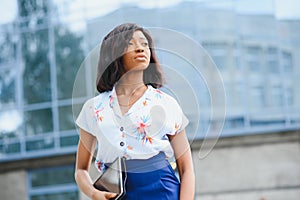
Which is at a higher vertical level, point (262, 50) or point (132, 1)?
point (132, 1)

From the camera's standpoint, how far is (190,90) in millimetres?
2410

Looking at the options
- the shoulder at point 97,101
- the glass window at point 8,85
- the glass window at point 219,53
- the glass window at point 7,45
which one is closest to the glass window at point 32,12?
the glass window at point 7,45

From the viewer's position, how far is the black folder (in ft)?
7.27

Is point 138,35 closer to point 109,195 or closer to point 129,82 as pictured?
point 129,82

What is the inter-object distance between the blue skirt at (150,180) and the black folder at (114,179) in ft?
0.15

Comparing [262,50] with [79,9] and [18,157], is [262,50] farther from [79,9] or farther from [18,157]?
[18,157]

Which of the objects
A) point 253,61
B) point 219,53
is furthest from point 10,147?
point 253,61

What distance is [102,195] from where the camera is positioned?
7.30 ft

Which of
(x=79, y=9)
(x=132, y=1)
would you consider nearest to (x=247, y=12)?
(x=132, y=1)

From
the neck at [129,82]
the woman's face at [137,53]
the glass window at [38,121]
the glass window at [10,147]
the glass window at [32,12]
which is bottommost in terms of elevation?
the glass window at [10,147]

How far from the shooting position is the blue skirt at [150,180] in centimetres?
232

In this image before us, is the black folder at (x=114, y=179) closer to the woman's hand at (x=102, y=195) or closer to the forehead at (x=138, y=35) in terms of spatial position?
the woman's hand at (x=102, y=195)

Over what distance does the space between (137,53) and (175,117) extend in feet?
0.79

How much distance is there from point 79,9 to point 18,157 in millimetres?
3132
